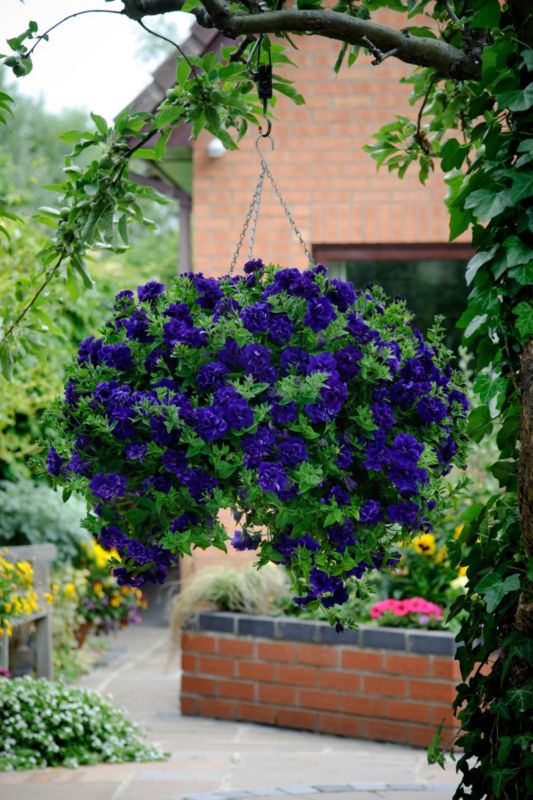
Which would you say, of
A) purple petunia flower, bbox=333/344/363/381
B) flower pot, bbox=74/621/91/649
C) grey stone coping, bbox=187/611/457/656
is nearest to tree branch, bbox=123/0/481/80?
purple petunia flower, bbox=333/344/363/381

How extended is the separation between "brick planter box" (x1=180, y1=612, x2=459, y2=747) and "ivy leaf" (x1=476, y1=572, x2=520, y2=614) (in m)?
2.95

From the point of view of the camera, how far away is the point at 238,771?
4.71 m

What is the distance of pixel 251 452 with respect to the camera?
7.18 feet

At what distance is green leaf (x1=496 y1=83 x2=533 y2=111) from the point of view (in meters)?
2.18

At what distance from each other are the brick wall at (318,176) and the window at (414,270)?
128mm

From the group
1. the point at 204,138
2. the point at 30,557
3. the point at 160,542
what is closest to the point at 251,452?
the point at 160,542

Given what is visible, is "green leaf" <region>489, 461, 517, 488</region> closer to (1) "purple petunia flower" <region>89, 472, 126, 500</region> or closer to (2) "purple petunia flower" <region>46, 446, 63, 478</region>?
(1) "purple petunia flower" <region>89, 472, 126, 500</region>

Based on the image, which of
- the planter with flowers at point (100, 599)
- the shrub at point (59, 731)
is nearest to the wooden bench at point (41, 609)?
the shrub at point (59, 731)

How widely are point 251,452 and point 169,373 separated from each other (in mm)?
300

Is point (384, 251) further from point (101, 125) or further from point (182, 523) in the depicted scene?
point (182, 523)

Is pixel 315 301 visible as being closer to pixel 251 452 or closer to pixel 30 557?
pixel 251 452

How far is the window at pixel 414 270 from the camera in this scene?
7.43 meters

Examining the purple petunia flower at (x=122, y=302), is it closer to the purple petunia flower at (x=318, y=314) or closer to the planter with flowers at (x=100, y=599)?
the purple petunia flower at (x=318, y=314)

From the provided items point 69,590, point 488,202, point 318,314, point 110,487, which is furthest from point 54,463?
point 69,590
